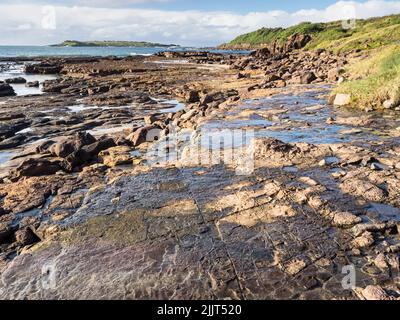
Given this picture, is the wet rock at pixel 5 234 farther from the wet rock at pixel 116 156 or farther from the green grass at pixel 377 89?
the green grass at pixel 377 89

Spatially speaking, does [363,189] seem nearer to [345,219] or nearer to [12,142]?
[345,219]

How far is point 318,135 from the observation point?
1130 cm

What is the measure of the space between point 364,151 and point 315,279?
533 centimetres

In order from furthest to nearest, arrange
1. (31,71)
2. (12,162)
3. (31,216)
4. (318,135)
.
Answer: (31,71) → (12,162) → (318,135) → (31,216)

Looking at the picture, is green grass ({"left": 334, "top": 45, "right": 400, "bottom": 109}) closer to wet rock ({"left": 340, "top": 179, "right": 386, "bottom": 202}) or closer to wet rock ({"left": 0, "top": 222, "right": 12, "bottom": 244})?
wet rock ({"left": 340, "top": 179, "right": 386, "bottom": 202})

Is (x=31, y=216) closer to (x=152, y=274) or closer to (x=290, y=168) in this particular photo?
(x=152, y=274)

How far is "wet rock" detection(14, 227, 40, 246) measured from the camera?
6898 millimetres

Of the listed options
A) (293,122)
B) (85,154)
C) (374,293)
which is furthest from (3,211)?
(293,122)

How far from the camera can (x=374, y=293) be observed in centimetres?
458

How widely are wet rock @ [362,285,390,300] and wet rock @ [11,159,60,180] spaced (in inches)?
358

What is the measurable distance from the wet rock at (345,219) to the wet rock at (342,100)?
10.0 meters

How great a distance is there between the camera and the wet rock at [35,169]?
10805 millimetres

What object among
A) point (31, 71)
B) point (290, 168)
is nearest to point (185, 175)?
point (290, 168)

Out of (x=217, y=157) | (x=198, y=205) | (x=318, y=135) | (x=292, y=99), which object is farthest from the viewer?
(x=292, y=99)
